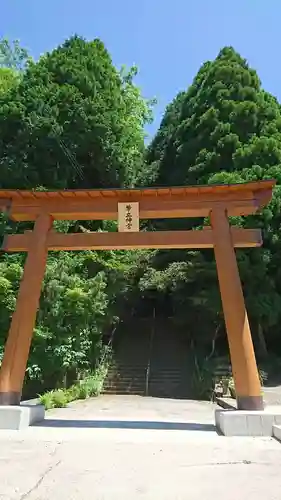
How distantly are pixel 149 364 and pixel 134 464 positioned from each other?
1513cm

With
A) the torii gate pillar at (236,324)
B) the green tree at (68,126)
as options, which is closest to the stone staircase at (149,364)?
the green tree at (68,126)

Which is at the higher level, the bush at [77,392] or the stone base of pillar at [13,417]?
the bush at [77,392]

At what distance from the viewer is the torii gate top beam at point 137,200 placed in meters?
8.65

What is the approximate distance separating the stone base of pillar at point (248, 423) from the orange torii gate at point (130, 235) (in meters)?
0.71

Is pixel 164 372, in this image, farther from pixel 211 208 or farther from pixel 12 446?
pixel 12 446

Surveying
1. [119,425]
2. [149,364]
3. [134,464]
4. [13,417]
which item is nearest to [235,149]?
[149,364]

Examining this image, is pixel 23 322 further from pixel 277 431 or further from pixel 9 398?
pixel 277 431

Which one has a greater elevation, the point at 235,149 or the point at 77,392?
the point at 235,149

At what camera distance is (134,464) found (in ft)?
16.3

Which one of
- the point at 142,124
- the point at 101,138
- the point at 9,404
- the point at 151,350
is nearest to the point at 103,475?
the point at 9,404

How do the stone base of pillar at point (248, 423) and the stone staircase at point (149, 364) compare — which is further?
the stone staircase at point (149, 364)

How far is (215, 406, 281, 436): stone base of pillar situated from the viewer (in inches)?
281

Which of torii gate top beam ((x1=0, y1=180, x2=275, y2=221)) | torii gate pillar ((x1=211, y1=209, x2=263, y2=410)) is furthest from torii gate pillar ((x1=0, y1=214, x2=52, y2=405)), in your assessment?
torii gate pillar ((x1=211, y1=209, x2=263, y2=410))

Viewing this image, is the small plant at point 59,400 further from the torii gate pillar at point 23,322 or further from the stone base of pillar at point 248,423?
the stone base of pillar at point 248,423
